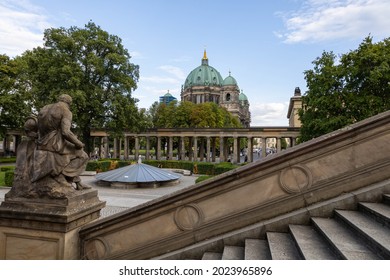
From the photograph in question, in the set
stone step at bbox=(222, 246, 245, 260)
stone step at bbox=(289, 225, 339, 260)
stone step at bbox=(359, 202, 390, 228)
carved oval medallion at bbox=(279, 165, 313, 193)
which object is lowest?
stone step at bbox=(222, 246, 245, 260)

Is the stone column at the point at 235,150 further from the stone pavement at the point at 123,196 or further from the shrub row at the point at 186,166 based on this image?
the stone pavement at the point at 123,196

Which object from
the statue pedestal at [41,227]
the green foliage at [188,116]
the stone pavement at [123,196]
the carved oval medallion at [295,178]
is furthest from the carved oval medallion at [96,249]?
the green foliage at [188,116]

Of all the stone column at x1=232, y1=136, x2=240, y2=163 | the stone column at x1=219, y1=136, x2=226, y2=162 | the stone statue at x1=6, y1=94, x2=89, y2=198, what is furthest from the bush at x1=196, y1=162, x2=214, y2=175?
the stone statue at x1=6, y1=94, x2=89, y2=198

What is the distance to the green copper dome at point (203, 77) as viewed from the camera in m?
133

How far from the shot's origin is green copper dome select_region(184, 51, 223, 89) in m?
133

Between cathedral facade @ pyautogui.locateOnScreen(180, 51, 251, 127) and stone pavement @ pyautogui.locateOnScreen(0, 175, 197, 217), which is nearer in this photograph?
stone pavement @ pyautogui.locateOnScreen(0, 175, 197, 217)

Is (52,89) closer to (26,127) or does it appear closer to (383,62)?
(26,127)

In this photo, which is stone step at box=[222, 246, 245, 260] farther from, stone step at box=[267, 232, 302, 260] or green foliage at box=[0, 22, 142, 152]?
green foliage at box=[0, 22, 142, 152]

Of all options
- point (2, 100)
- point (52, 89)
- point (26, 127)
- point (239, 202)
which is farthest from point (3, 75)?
point (239, 202)

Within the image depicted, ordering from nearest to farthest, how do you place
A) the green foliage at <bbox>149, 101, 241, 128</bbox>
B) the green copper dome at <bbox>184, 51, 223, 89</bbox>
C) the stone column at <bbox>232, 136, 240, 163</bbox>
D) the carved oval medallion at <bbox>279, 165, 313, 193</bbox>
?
the carved oval medallion at <bbox>279, 165, 313, 193</bbox>, the stone column at <bbox>232, 136, 240, 163</bbox>, the green foliage at <bbox>149, 101, 241, 128</bbox>, the green copper dome at <bbox>184, 51, 223, 89</bbox>

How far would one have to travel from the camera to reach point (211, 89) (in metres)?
131

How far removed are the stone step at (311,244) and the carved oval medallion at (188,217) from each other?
1.52 metres

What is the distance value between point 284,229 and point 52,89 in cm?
3183
